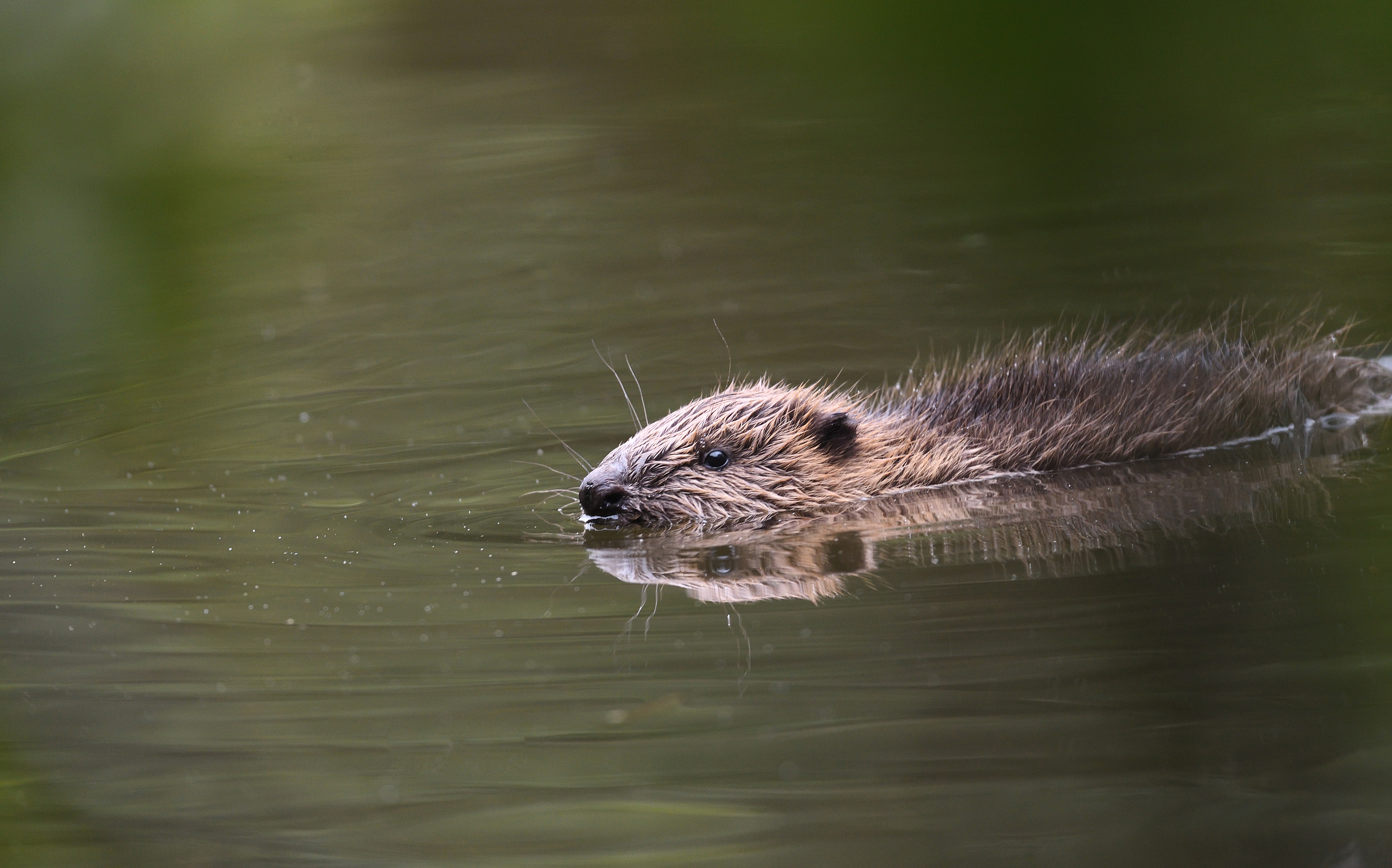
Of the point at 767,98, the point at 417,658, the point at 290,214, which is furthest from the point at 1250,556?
the point at 290,214

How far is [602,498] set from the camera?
17.2 feet

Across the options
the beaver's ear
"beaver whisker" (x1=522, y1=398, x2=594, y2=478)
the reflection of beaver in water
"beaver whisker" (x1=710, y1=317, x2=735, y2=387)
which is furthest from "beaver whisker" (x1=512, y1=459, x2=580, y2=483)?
"beaver whisker" (x1=710, y1=317, x2=735, y2=387)

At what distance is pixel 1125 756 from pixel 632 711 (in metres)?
1.25

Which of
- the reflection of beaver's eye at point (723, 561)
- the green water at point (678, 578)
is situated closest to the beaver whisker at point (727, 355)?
the green water at point (678, 578)

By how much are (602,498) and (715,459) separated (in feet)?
1.74

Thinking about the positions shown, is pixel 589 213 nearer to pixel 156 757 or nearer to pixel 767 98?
pixel 156 757

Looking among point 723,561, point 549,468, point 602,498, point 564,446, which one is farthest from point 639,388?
point 723,561

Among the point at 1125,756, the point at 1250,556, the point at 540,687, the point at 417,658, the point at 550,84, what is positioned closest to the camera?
the point at 550,84

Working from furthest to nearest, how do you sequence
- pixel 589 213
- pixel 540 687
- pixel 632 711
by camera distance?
pixel 589 213, pixel 540 687, pixel 632 711

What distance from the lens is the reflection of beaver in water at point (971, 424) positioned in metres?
5.40

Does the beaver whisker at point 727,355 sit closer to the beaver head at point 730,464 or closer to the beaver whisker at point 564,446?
the beaver whisker at point 564,446

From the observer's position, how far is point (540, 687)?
10.5 feet

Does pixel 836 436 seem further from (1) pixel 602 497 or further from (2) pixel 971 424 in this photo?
(1) pixel 602 497

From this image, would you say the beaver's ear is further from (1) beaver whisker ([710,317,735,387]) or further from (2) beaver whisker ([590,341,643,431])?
(1) beaver whisker ([710,317,735,387])
